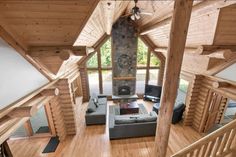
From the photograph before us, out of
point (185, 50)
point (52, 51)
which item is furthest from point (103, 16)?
point (185, 50)

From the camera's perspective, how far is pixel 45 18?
97.7 inches

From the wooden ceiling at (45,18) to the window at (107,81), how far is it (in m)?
4.93

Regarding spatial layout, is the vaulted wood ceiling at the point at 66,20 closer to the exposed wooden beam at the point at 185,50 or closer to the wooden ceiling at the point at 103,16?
the wooden ceiling at the point at 103,16

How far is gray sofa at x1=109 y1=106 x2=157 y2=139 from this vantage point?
4.70 m

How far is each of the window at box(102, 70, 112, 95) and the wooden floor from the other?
3102 millimetres

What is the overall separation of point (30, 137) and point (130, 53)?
5.88 meters

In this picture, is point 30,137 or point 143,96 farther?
point 143,96

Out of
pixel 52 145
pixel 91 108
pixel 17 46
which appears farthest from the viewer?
pixel 91 108

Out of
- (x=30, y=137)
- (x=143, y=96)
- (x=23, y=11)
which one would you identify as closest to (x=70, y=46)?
(x=23, y=11)

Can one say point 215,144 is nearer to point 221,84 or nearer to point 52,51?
point 221,84

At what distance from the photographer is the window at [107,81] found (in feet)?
26.1

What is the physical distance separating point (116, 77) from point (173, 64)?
5.83 metres

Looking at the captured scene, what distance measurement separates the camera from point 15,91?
2816mm

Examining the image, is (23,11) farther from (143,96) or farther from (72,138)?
(143,96)
